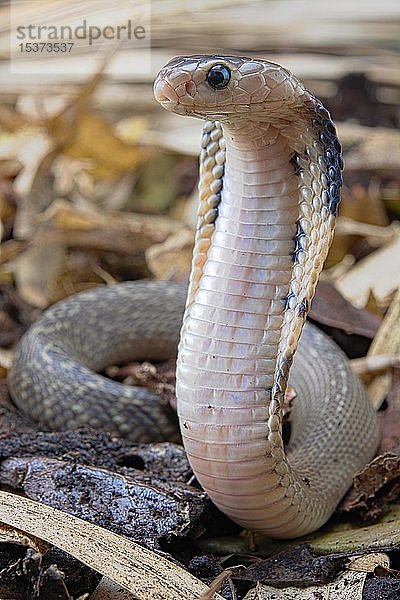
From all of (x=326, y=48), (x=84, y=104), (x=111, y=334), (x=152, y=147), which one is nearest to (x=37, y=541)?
(x=111, y=334)

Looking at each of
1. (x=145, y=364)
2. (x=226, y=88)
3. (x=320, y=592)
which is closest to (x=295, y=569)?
(x=320, y=592)

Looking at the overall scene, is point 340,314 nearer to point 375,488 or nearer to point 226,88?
point 375,488

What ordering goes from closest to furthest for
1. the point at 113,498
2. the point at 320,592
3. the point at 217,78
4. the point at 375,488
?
the point at 217,78 → the point at 320,592 → the point at 113,498 → the point at 375,488

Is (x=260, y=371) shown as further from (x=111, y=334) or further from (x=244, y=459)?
(x=111, y=334)

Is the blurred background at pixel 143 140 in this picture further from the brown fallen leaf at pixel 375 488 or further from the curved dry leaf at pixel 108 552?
the curved dry leaf at pixel 108 552

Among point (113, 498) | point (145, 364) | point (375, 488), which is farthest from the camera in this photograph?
point (145, 364)

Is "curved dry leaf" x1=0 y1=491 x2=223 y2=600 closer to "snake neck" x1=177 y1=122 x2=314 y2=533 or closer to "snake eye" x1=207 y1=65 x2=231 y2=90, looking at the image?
"snake neck" x1=177 y1=122 x2=314 y2=533

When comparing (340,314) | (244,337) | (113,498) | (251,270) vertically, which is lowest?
(113,498)

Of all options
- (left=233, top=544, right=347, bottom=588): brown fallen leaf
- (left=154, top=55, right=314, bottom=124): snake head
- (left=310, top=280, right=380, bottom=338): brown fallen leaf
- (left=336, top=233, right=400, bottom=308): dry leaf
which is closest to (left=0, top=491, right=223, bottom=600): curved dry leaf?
(left=233, top=544, right=347, bottom=588): brown fallen leaf
